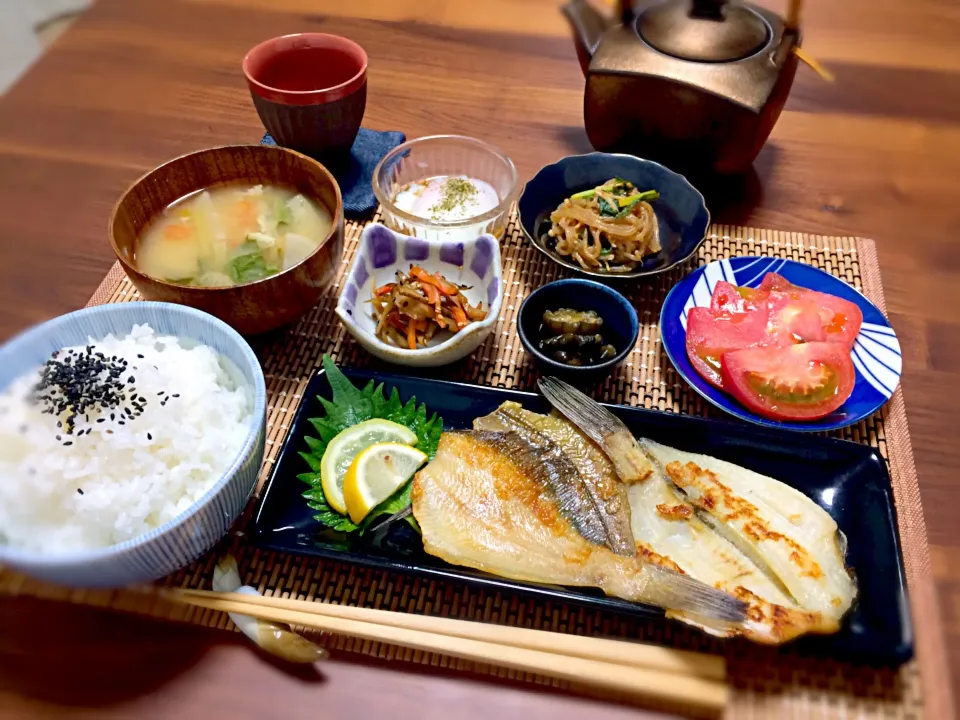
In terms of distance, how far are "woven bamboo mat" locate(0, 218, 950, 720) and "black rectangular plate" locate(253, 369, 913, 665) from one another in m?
0.06

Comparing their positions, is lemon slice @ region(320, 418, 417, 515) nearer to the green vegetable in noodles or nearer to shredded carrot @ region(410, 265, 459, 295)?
shredded carrot @ region(410, 265, 459, 295)

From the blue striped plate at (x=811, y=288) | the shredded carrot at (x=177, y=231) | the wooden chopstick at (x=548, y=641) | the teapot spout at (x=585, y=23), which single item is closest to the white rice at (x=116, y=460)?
the wooden chopstick at (x=548, y=641)

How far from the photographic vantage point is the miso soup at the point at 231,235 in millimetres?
1761

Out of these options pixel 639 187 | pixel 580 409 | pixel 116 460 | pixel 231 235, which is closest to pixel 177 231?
pixel 231 235

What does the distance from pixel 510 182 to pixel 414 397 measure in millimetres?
925

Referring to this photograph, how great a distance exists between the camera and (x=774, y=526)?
1354 mm

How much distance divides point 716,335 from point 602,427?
0.47 m

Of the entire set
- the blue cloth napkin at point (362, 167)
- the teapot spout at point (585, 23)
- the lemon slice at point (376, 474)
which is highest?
the teapot spout at point (585, 23)

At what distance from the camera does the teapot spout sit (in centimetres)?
212

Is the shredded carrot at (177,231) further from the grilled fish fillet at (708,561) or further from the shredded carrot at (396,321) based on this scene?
the grilled fish fillet at (708,561)

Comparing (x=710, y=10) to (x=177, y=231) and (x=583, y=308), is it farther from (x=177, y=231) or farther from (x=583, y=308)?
(x=177, y=231)

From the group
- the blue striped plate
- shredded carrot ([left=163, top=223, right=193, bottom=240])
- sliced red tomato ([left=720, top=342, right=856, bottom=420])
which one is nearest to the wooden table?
the blue striped plate

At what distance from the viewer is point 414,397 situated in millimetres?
1644

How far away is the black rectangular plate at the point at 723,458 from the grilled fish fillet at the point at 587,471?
0.08m
